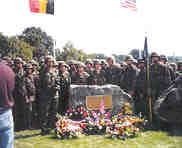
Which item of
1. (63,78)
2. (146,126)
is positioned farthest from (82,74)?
(146,126)

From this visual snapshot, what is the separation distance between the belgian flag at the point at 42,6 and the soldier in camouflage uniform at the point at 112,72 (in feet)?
10.0

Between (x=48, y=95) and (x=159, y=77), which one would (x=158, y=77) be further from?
(x=48, y=95)

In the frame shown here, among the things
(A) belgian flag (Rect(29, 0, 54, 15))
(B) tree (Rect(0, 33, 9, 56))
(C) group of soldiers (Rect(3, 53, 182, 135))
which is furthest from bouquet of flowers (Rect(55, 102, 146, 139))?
(B) tree (Rect(0, 33, 9, 56))

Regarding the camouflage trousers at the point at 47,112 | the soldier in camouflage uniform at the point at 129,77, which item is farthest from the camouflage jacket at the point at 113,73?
the camouflage trousers at the point at 47,112

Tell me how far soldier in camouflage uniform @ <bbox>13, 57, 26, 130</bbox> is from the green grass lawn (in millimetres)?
1393

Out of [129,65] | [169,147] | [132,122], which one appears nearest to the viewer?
[169,147]

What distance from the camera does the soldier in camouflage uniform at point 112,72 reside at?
31.4ft

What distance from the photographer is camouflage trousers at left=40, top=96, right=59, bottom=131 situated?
699cm

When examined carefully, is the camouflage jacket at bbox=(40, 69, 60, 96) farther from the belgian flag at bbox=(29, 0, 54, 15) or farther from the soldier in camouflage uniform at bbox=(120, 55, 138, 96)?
the soldier in camouflage uniform at bbox=(120, 55, 138, 96)

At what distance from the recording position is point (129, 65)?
29.7ft

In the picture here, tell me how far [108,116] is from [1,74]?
4262 mm

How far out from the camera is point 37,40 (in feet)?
185

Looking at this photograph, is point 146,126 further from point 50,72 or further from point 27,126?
point 27,126

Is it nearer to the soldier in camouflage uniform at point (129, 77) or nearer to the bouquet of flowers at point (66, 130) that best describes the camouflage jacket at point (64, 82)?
the bouquet of flowers at point (66, 130)
